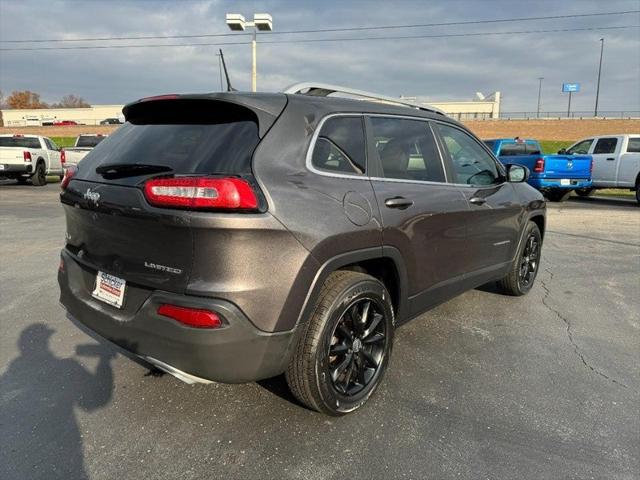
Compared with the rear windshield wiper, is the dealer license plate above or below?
Result: below

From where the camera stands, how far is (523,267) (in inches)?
204

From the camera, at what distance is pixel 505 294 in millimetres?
5227

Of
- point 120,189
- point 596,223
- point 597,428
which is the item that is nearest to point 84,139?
point 596,223

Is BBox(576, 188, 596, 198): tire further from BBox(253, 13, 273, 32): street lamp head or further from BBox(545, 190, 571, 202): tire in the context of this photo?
BBox(253, 13, 273, 32): street lamp head

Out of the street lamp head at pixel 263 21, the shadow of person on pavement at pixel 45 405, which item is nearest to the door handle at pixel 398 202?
the shadow of person on pavement at pixel 45 405

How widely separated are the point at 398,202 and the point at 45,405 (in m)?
2.43

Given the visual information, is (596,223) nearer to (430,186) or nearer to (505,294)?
(505,294)

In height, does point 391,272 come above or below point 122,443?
above

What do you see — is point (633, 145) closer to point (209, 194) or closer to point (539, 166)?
point (539, 166)

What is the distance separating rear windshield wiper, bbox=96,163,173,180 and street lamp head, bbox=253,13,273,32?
17664 mm

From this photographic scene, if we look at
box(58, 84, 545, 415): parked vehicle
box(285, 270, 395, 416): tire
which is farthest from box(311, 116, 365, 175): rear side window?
box(285, 270, 395, 416): tire

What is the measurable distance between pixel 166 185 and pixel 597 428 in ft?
8.86

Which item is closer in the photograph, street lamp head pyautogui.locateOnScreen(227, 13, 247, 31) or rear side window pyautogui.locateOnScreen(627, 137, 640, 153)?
rear side window pyautogui.locateOnScreen(627, 137, 640, 153)

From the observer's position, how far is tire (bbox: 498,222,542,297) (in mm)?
4914
